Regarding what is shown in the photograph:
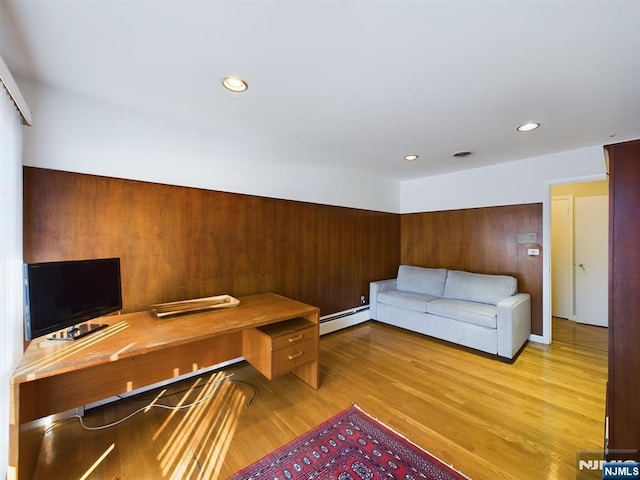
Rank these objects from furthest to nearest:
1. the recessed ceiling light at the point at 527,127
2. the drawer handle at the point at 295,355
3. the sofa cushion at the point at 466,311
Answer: the sofa cushion at the point at 466,311 → the recessed ceiling light at the point at 527,127 → the drawer handle at the point at 295,355

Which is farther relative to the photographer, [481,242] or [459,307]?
[481,242]

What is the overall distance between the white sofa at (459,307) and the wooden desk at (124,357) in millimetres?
1878

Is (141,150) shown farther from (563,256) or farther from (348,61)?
(563,256)

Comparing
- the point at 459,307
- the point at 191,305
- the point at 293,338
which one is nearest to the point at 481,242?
the point at 459,307

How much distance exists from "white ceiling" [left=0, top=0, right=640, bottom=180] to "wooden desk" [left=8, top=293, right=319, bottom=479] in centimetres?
167

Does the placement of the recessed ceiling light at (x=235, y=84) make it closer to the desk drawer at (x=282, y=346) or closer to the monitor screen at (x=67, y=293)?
the monitor screen at (x=67, y=293)

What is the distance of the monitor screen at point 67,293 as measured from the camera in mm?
1405

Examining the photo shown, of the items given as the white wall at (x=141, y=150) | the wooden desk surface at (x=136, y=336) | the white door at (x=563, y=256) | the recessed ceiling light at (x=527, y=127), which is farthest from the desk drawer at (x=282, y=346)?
the white door at (x=563, y=256)

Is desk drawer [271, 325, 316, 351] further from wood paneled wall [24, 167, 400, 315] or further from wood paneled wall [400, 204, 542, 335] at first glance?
wood paneled wall [400, 204, 542, 335]

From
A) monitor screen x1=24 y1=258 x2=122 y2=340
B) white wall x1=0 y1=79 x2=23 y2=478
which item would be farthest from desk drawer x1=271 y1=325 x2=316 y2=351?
white wall x1=0 y1=79 x2=23 y2=478

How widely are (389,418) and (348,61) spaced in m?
2.45

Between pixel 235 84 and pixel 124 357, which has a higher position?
pixel 235 84

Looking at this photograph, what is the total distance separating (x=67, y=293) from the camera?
5.22ft

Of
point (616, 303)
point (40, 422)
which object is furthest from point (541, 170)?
point (40, 422)
